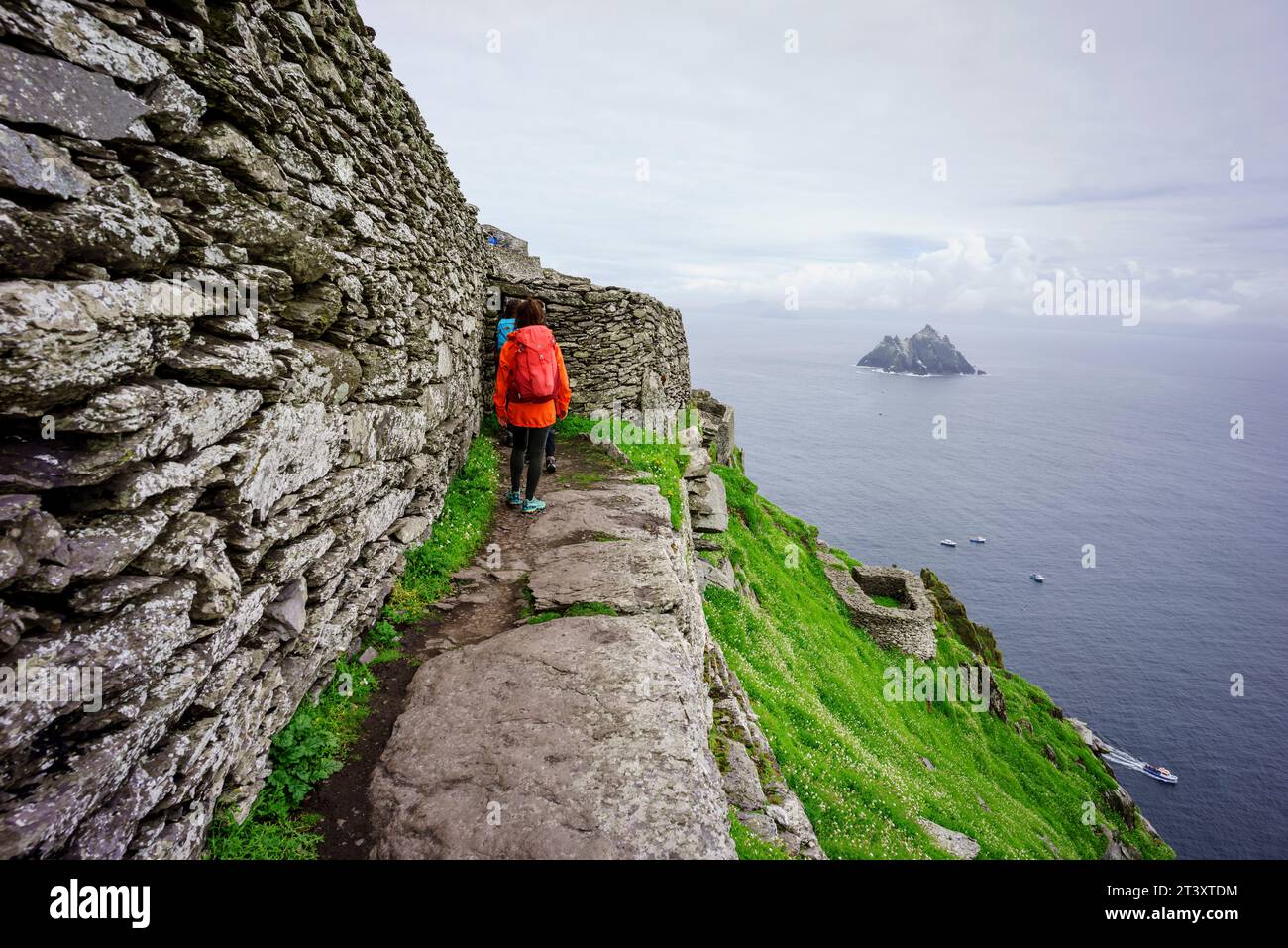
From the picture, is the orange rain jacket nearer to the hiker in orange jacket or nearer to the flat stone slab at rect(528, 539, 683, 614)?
the hiker in orange jacket

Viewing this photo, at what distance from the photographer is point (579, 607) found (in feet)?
24.4

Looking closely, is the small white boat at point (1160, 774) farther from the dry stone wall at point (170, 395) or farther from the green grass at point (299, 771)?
the dry stone wall at point (170, 395)

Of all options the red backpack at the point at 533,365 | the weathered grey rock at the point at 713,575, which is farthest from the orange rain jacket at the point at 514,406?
the weathered grey rock at the point at 713,575

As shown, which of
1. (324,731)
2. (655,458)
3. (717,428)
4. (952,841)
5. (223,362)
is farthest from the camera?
(717,428)

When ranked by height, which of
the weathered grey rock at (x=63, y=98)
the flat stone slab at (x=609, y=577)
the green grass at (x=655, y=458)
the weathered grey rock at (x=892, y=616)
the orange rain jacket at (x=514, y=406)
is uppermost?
the weathered grey rock at (x=63, y=98)

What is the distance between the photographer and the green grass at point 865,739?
10.4 meters

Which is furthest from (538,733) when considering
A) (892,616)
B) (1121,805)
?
(1121,805)

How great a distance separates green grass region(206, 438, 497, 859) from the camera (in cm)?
420

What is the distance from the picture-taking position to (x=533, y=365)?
955cm

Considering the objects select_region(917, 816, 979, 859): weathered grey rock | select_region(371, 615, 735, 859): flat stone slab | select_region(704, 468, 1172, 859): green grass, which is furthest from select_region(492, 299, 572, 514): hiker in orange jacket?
select_region(917, 816, 979, 859): weathered grey rock

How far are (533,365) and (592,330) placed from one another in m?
8.51

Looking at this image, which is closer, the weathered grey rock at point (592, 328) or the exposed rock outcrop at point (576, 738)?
the exposed rock outcrop at point (576, 738)

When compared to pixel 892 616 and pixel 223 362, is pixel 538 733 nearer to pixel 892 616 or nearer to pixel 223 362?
pixel 223 362

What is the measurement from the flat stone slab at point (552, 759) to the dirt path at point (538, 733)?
0.04ft
